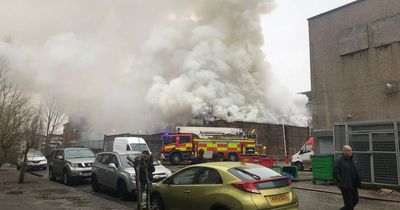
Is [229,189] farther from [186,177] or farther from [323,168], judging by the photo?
[323,168]

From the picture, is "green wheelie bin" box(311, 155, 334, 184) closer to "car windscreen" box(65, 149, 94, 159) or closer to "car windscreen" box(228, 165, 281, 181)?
"car windscreen" box(228, 165, 281, 181)

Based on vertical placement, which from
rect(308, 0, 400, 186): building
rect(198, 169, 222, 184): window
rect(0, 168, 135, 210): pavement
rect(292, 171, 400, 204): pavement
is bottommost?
rect(0, 168, 135, 210): pavement

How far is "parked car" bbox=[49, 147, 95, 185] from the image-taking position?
1605 cm

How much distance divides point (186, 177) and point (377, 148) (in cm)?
809

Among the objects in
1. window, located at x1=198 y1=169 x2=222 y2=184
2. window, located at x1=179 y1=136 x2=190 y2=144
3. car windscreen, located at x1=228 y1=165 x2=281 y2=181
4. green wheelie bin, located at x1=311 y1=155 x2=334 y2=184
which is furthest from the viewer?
window, located at x1=179 y1=136 x2=190 y2=144

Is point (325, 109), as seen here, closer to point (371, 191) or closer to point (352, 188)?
point (371, 191)

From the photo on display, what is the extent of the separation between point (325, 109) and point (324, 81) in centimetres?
136

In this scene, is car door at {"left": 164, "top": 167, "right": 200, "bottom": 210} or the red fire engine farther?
the red fire engine

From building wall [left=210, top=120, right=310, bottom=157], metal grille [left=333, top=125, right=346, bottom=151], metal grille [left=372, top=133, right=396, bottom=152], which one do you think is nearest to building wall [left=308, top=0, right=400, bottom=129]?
metal grille [left=333, top=125, right=346, bottom=151]

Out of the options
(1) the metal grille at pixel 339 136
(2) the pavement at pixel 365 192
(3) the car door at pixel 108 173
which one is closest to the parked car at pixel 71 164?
(3) the car door at pixel 108 173

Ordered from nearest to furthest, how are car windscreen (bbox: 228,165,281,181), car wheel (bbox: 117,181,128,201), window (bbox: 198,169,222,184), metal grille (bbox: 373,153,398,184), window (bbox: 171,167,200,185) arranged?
car windscreen (bbox: 228,165,281,181)
window (bbox: 198,169,222,184)
window (bbox: 171,167,200,185)
car wheel (bbox: 117,181,128,201)
metal grille (bbox: 373,153,398,184)

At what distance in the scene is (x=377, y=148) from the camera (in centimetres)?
1327

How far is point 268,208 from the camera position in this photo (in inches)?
261

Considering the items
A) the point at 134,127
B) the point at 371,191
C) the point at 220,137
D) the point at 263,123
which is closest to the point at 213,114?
the point at 263,123
